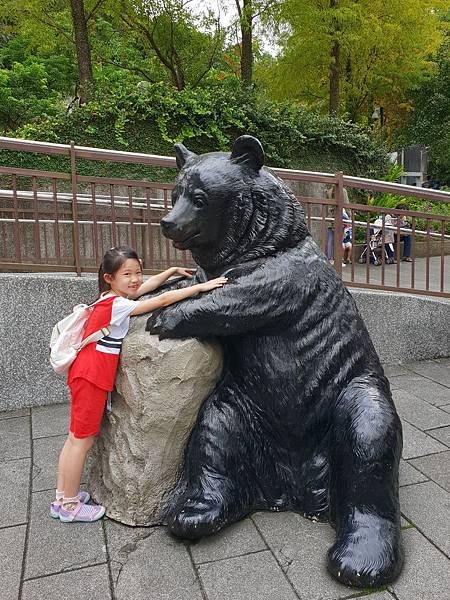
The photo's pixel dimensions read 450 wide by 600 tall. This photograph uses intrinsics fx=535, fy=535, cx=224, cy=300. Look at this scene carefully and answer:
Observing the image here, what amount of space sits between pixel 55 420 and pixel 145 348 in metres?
2.25

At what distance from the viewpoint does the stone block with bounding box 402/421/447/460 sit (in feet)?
11.9

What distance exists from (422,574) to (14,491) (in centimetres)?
231

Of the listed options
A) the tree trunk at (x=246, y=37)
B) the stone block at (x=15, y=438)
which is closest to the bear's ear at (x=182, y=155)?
the stone block at (x=15, y=438)

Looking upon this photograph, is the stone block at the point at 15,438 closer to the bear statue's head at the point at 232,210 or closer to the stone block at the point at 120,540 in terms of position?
the stone block at the point at 120,540

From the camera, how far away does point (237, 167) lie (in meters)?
2.60

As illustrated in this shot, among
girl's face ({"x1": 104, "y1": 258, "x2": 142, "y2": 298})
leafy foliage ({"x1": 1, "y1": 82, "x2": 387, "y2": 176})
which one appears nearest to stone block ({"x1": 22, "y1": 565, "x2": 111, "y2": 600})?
girl's face ({"x1": 104, "y1": 258, "x2": 142, "y2": 298})

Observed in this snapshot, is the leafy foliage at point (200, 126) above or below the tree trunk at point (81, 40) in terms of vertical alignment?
below

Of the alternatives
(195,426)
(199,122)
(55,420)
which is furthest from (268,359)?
(199,122)

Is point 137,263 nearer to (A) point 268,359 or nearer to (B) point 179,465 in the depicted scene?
(A) point 268,359

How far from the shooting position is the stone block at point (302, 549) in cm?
224

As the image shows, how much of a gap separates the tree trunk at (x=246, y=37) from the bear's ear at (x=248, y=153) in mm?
11474

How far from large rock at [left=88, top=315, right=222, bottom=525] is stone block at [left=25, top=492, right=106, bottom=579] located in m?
0.16

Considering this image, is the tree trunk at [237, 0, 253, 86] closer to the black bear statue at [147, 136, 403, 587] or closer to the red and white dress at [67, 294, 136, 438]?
the black bear statue at [147, 136, 403, 587]

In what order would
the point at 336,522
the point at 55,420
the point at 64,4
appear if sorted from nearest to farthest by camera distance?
the point at 336,522, the point at 55,420, the point at 64,4
